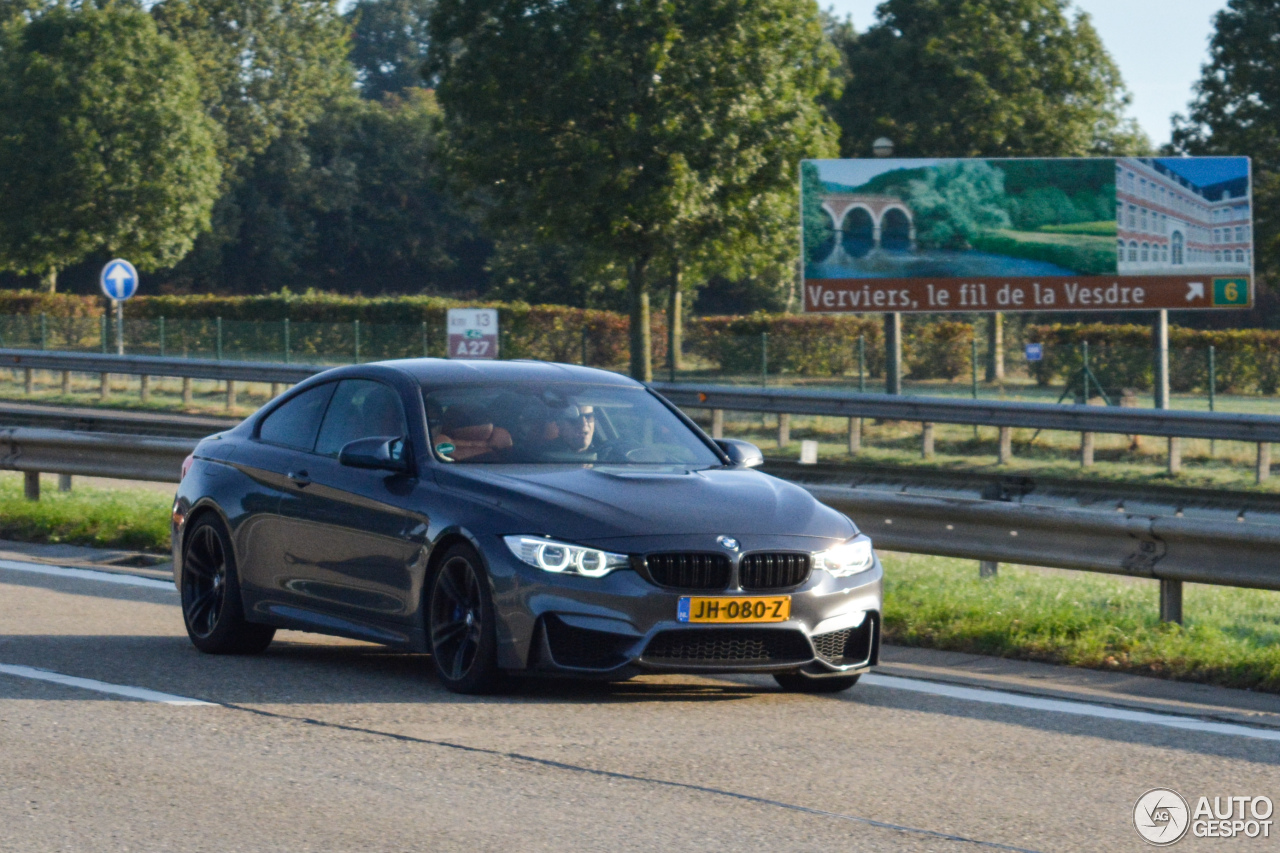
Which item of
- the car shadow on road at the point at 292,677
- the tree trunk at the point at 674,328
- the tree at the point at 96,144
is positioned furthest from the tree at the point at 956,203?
the car shadow on road at the point at 292,677

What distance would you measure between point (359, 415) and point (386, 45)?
12916cm

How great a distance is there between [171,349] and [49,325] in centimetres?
298

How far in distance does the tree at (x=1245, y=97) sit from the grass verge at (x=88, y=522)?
39811 millimetres

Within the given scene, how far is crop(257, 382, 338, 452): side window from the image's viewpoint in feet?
29.0

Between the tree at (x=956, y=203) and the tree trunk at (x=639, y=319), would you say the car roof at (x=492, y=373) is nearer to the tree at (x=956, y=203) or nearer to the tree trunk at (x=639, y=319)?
the tree at (x=956, y=203)

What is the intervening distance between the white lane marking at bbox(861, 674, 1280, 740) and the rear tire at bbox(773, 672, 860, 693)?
266 mm

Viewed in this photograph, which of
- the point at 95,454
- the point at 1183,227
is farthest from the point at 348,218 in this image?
the point at 95,454

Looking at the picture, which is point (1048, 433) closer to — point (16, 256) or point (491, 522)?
point (491, 522)

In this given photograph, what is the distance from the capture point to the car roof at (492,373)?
8.57m

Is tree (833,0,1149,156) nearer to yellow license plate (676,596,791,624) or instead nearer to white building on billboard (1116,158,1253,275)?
white building on billboard (1116,158,1253,275)

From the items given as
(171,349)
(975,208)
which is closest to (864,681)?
(975,208)

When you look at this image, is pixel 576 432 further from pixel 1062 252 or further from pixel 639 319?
pixel 639 319

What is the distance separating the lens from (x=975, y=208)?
3619 centimetres

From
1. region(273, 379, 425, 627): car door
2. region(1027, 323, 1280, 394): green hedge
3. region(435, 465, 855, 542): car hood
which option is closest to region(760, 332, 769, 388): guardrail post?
region(1027, 323, 1280, 394): green hedge
